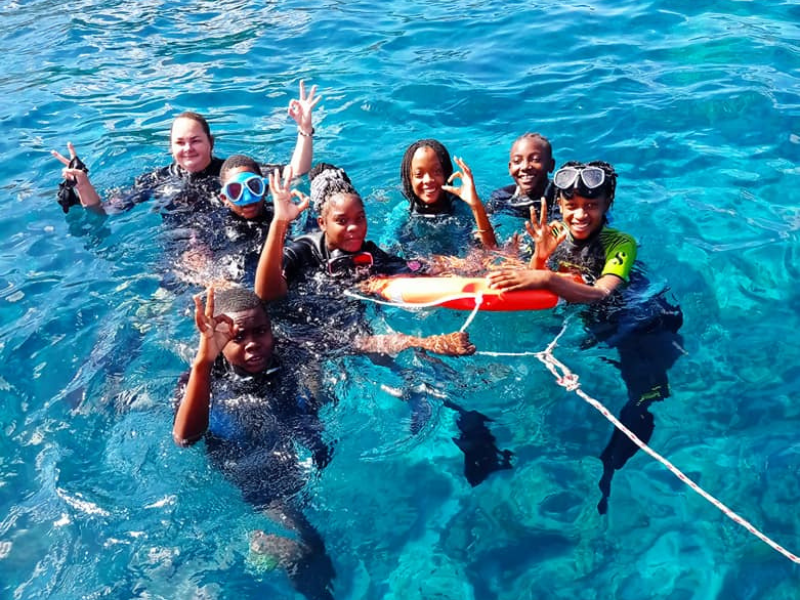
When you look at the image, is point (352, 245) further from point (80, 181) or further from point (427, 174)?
point (80, 181)

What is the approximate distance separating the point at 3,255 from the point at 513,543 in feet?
17.2

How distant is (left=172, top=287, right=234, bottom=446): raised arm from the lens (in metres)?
3.64

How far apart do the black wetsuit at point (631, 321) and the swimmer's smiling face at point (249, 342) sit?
2.16 metres

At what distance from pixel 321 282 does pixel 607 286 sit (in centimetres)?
193

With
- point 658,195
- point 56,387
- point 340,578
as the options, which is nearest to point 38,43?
point 56,387

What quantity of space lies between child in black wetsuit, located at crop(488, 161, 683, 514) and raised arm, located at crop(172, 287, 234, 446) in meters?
1.67

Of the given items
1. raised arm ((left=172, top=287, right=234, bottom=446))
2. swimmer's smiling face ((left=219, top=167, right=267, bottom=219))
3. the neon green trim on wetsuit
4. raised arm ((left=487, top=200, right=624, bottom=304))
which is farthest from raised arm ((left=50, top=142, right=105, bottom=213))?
the neon green trim on wetsuit

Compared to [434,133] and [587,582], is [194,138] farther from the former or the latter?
[587,582]

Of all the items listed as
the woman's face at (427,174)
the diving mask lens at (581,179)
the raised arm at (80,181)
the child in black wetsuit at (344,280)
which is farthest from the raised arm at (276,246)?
the raised arm at (80,181)

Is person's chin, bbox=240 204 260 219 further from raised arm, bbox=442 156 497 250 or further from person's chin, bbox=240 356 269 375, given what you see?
person's chin, bbox=240 356 269 375

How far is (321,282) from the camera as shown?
5094 mm

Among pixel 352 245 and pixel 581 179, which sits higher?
pixel 581 179

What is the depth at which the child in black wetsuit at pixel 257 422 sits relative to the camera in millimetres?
3766

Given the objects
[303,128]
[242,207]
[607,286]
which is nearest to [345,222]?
[242,207]
